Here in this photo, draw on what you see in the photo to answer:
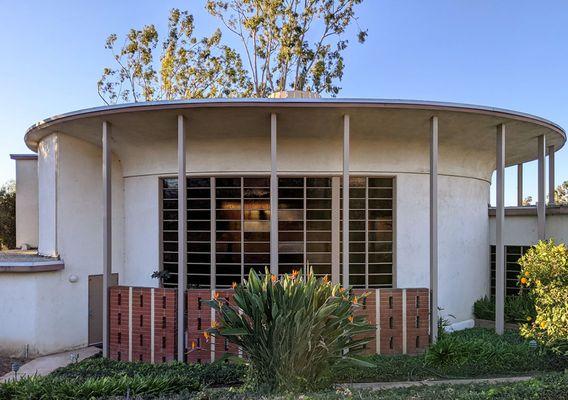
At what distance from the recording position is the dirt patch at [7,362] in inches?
318

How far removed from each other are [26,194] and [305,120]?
34.5 feet

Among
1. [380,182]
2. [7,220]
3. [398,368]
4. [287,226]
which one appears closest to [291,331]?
[398,368]

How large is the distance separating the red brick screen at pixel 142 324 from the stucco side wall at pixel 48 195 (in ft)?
8.88

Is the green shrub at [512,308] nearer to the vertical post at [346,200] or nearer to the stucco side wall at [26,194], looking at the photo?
the vertical post at [346,200]

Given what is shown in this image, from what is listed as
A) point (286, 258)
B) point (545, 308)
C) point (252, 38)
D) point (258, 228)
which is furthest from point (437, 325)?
point (252, 38)

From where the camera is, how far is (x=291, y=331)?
15.3 feet

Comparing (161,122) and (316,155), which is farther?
(316,155)

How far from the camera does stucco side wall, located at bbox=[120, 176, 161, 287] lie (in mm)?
10414

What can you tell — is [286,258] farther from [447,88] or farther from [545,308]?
[447,88]

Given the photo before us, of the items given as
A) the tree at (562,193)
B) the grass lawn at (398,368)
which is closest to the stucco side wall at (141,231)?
the grass lawn at (398,368)

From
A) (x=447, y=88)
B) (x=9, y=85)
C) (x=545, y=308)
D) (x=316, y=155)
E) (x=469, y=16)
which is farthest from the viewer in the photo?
(x=447, y=88)

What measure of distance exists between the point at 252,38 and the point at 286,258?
608 inches

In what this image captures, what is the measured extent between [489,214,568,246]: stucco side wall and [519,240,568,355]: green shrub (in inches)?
167

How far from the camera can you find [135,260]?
10617mm
